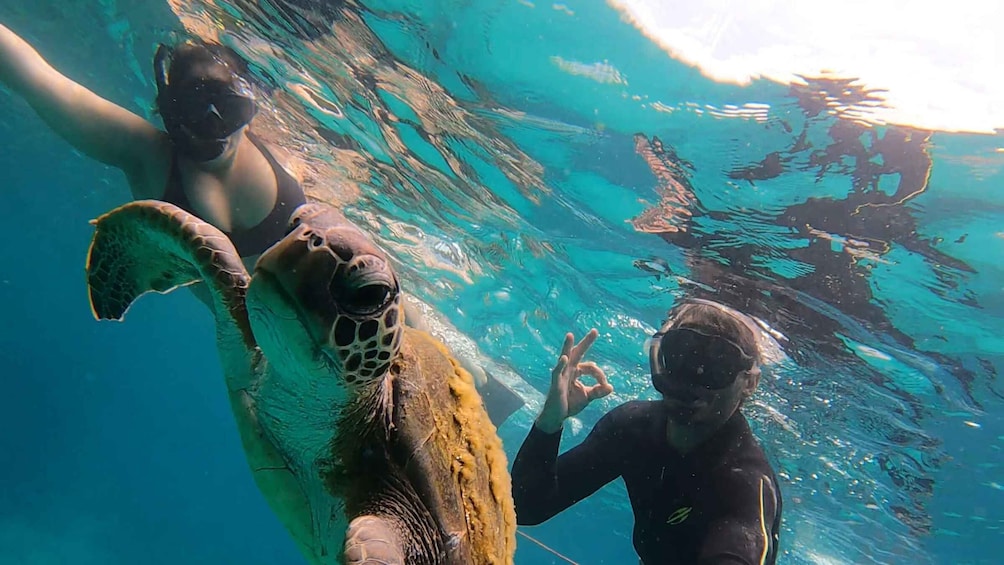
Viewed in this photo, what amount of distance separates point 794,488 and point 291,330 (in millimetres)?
16743

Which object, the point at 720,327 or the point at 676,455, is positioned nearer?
the point at 676,455

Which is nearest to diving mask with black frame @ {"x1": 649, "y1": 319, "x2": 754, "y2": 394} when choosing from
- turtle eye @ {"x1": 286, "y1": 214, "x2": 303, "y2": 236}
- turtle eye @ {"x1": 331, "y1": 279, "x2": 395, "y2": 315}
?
turtle eye @ {"x1": 331, "y1": 279, "x2": 395, "y2": 315}

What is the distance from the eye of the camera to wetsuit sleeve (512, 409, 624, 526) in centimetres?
376

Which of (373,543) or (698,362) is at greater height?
(698,362)

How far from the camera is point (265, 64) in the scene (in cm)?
694

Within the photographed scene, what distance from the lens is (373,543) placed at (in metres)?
1.67

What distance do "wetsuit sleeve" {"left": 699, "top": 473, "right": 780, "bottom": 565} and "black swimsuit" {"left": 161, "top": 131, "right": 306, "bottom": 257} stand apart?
3625 millimetres

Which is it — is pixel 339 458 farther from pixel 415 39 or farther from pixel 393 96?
pixel 393 96

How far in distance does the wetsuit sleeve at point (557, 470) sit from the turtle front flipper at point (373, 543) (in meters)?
2.00

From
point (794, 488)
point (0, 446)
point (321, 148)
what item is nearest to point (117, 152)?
point (321, 148)

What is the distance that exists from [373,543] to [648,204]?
5527 mm

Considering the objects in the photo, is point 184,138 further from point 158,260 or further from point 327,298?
point 327,298

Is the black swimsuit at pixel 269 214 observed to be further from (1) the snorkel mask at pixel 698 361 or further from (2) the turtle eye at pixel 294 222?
(1) the snorkel mask at pixel 698 361

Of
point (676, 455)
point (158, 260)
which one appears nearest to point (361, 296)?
point (158, 260)
